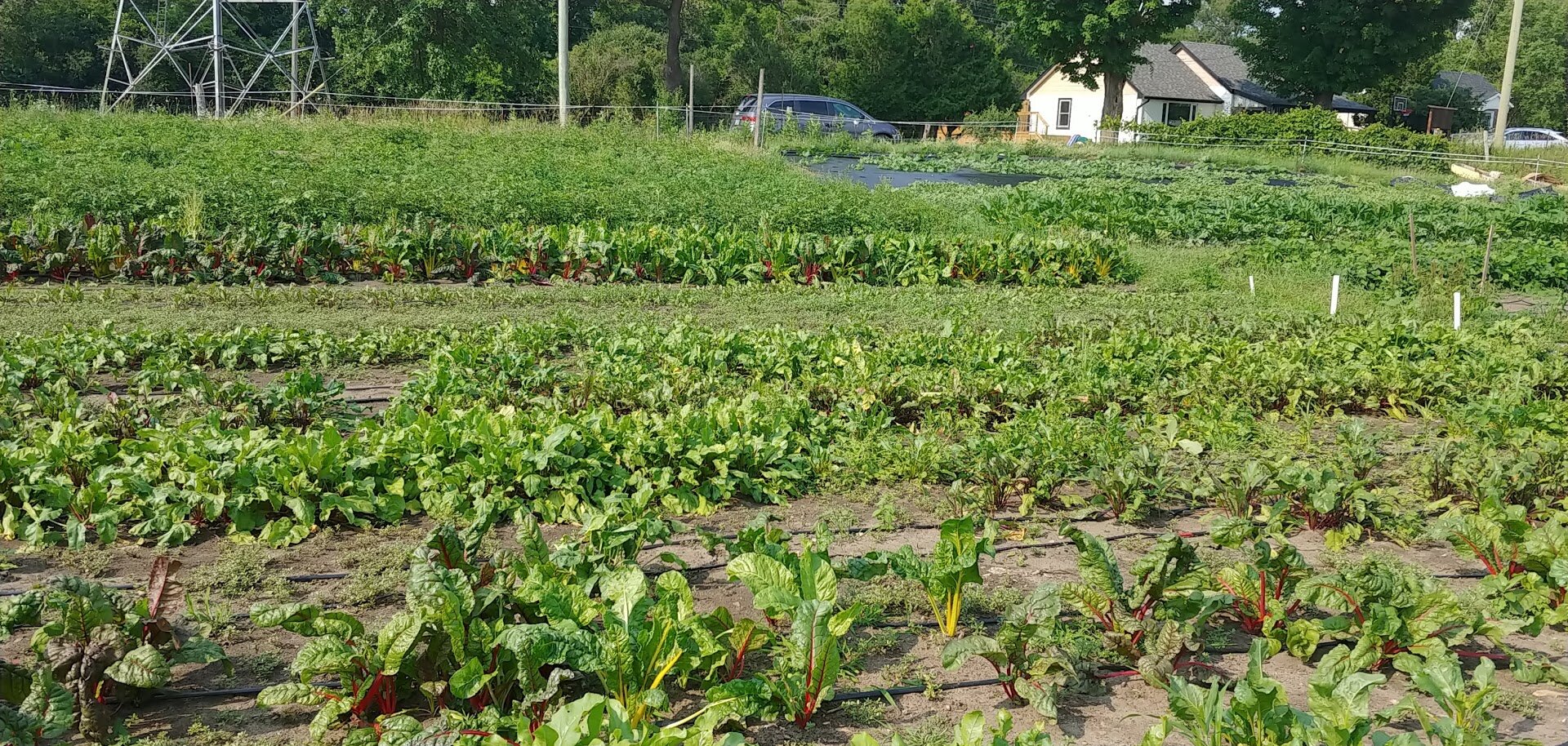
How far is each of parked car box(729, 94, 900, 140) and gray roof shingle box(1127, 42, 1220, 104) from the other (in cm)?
2045

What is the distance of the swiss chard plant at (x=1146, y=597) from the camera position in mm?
3975

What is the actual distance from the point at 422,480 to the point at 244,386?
198 cm

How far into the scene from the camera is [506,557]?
13.8ft

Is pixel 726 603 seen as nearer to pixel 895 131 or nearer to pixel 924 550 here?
pixel 924 550

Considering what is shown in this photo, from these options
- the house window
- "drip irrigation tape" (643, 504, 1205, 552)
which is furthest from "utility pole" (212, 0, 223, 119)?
the house window

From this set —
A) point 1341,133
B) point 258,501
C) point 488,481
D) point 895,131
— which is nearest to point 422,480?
point 488,481

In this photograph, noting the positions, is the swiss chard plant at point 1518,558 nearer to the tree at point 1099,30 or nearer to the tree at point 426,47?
the tree at point 426,47

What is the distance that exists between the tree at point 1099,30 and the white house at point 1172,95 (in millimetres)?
5300

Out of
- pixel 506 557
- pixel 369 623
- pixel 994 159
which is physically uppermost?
pixel 994 159

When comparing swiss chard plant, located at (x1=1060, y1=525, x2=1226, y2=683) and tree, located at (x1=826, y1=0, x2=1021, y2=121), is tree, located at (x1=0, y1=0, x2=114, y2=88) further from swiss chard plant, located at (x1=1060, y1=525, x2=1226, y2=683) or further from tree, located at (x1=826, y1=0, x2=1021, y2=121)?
swiss chard plant, located at (x1=1060, y1=525, x2=1226, y2=683)

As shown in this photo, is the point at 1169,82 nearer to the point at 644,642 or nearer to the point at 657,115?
the point at 657,115

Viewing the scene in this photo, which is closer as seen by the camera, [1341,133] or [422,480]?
[422,480]

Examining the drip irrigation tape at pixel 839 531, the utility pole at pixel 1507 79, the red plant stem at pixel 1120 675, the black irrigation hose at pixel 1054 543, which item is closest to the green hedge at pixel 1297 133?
the utility pole at pixel 1507 79

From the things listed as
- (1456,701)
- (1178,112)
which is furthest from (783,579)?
(1178,112)
